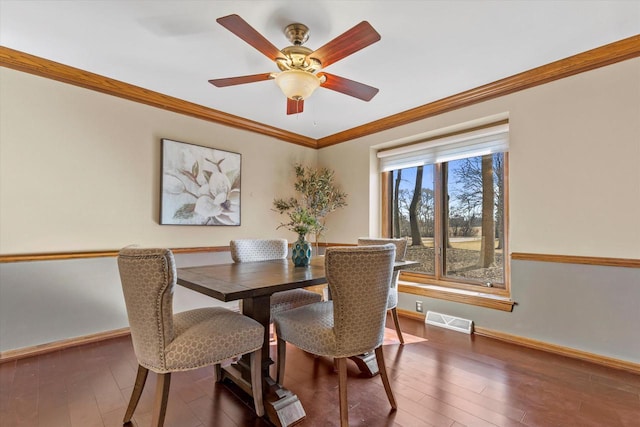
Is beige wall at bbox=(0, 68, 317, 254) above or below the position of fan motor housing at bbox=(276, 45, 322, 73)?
below

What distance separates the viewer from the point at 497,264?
3061mm

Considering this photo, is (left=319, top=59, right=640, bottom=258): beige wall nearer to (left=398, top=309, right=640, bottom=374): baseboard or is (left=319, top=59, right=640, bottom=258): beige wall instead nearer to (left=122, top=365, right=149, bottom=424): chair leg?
(left=398, top=309, right=640, bottom=374): baseboard

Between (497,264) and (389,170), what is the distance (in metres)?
1.70

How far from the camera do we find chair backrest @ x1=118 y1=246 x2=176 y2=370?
135 cm

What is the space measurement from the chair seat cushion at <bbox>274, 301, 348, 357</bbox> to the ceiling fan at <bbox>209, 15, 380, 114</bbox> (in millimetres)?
1458

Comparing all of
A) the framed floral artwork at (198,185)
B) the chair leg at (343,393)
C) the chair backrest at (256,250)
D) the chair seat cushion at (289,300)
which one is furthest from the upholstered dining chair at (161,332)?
the framed floral artwork at (198,185)

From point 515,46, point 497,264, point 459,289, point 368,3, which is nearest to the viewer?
point 368,3

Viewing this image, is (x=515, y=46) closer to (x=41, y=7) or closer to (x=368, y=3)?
(x=368, y=3)

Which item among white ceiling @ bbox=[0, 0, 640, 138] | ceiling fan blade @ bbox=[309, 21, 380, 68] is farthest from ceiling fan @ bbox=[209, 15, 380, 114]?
white ceiling @ bbox=[0, 0, 640, 138]

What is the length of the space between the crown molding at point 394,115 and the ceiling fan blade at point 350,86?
4.54ft

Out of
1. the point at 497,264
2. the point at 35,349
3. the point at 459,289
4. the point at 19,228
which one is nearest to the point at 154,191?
the point at 19,228

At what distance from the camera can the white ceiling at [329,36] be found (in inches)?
72.7

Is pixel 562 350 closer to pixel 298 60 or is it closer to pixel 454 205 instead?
pixel 454 205

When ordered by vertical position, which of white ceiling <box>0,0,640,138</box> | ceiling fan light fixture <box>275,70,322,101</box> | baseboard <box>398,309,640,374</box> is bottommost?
baseboard <box>398,309,640,374</box>
